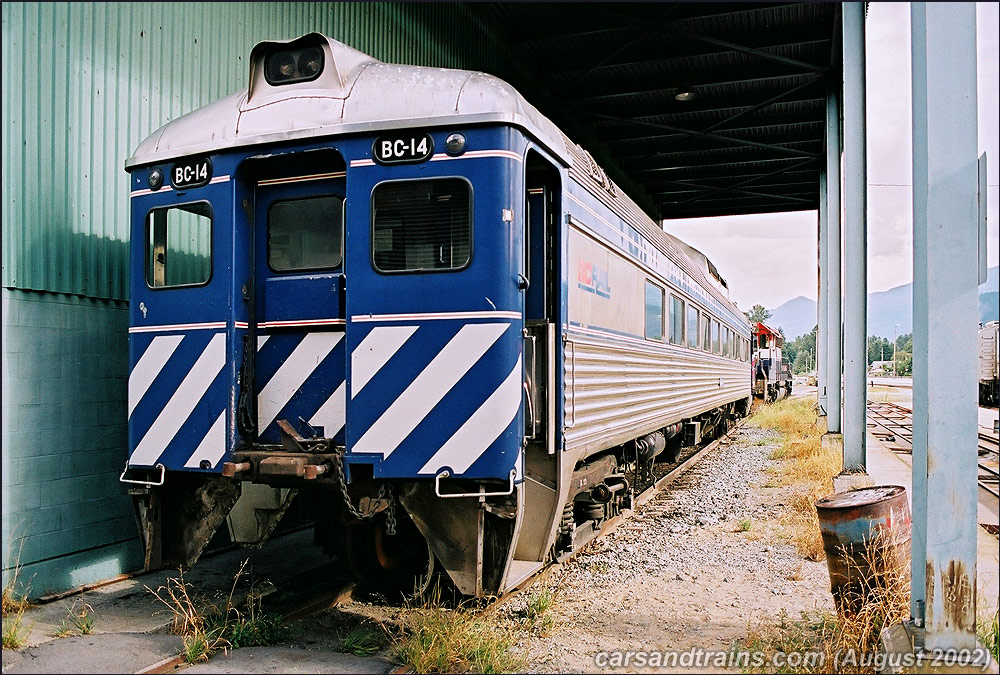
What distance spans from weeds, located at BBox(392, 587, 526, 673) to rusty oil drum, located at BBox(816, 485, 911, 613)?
204 cm

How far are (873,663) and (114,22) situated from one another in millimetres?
6741

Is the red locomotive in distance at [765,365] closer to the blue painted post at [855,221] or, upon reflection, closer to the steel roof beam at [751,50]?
the steel roof beam at [751,50]

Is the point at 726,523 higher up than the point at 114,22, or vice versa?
the point at 114,22

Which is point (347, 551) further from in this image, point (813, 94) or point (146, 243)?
point (813, 94)

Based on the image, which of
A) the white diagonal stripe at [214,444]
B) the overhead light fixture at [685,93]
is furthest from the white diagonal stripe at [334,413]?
the overhead light fixture at [685,93]

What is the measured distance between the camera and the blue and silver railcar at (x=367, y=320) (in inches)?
189

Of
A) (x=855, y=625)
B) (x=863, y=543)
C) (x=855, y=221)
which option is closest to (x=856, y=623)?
(x=855, y=625)

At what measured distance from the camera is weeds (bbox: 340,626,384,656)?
4.82 meters

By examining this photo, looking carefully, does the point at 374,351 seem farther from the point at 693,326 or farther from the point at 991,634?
the point at 693,326

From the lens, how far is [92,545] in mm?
6184

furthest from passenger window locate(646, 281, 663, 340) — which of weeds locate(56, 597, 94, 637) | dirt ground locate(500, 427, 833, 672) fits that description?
weeds locate(56, 597, 94, 637)

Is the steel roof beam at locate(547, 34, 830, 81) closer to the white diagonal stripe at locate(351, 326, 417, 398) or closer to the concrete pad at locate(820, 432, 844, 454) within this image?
the concrete pad at locate(820, 432, 844, 454)

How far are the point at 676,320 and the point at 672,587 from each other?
188 inches

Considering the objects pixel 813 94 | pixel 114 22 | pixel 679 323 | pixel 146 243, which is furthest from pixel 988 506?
pixel 813 94
